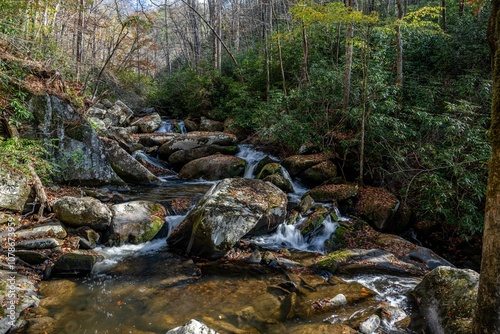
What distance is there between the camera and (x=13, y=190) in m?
6.35

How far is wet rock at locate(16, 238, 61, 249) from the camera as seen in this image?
554cm

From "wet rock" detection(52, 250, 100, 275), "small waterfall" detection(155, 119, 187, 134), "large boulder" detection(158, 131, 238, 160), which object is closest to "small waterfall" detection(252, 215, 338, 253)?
"wet rock" detection(52, 250, 100, 275)

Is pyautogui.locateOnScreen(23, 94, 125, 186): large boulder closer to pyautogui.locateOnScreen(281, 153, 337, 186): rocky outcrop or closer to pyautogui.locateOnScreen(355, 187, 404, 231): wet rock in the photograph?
pyautogui.locateOnScreen(281, 153, 337, 186): rocky outcrop

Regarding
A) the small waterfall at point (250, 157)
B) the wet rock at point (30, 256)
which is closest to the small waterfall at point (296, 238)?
the small waterfall at point (250, 157)

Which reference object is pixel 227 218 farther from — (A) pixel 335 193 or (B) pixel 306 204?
(A) pixel 335 193

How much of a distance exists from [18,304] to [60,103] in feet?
20.7

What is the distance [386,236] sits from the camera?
7.35m

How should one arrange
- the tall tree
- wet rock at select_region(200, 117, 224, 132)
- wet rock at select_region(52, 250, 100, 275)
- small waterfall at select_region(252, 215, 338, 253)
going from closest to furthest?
the tall tree
wet rock at select_region(52, 250, 100, 275)
small waterfall at select_region(252, 215, 338, 253)
wet rock at select_region(200, 117, 224, 132)

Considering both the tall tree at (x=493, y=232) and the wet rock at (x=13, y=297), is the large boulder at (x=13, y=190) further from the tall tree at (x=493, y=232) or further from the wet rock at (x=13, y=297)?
the tall tree at (x=493, y=232)

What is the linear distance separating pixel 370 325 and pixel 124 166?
28.7ft

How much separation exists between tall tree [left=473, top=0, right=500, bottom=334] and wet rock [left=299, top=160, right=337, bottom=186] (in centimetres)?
736

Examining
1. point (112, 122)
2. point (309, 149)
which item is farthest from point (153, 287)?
point (112, 122)

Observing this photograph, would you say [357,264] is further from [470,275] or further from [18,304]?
[18,304]

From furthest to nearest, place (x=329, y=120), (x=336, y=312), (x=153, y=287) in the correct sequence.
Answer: (x=329, y=120)
(x=153, y=287)
(x=336, y=312)
